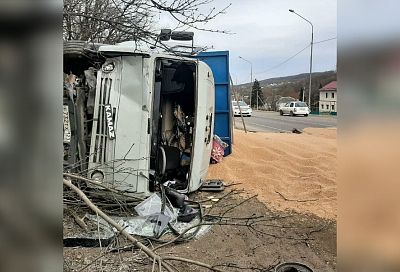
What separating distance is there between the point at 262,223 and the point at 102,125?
7.81 feet

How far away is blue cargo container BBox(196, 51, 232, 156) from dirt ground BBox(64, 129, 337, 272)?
0.64 meters

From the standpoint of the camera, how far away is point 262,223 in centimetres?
489

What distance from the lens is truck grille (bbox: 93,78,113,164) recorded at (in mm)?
4930

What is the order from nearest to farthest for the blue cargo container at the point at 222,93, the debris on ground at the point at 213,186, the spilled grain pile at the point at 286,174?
the spilled grain pile at the point at 286,174, the debris on ground at the point at 213,186, the blue cargo container at the point at 222,93

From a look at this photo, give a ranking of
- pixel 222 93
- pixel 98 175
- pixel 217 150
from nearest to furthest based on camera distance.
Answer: pixel 98 175 → pixel 217 150 → pixel 222 93

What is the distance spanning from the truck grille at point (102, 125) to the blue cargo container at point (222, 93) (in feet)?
12.6

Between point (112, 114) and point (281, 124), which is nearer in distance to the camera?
point (112, 114)

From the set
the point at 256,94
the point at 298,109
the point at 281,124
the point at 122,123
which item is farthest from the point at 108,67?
the point at 256,94

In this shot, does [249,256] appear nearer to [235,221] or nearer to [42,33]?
[235,221]

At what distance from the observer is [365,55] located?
96 cm

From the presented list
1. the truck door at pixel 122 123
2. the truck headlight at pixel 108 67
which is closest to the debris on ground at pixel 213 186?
the truck door at pixel 122 123

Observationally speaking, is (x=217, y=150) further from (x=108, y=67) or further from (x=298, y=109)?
(x=298, y=109)

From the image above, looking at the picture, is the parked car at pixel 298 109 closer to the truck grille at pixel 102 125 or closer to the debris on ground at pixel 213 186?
the debris on ground at pixel 213 186

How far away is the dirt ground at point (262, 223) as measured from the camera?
3578mm
